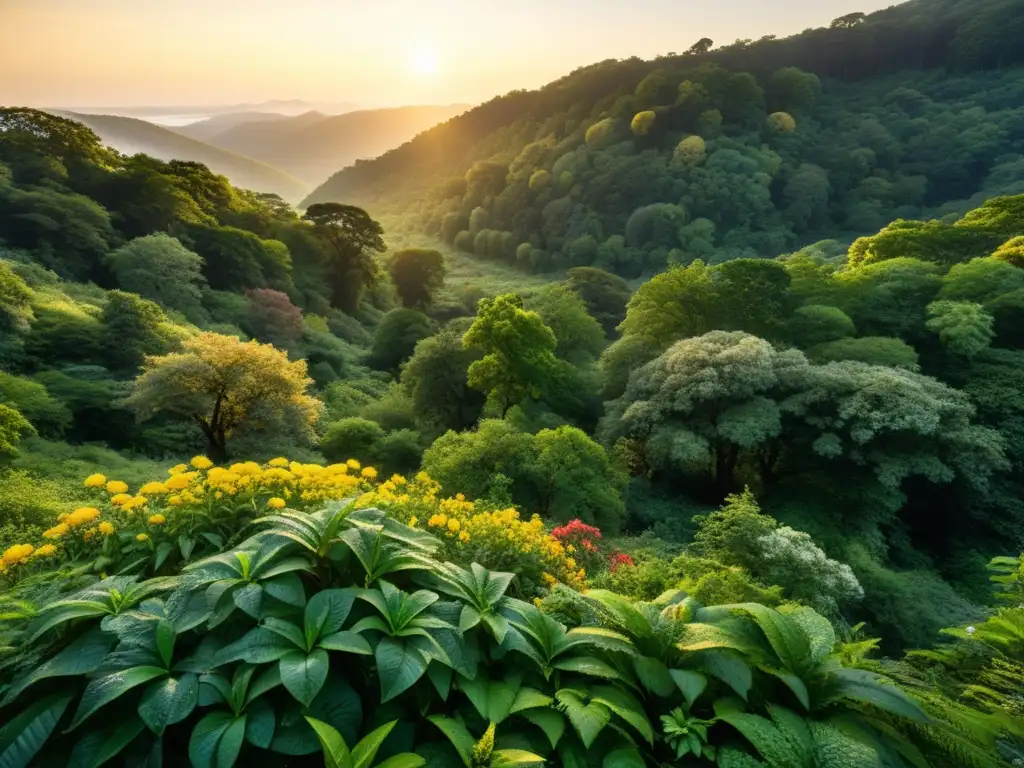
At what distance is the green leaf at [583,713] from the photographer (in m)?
2.54

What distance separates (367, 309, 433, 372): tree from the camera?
30.2 metres

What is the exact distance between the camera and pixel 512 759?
8.11 ft

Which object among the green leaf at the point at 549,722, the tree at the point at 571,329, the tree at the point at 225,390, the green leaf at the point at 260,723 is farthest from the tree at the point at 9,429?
the tree at the point at 571,329

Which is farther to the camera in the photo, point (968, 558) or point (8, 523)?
point (968, 558)

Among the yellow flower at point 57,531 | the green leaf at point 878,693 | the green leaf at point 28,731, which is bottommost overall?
the green leaf at point 878,693

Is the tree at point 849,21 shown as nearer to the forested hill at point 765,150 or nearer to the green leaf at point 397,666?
the forested hill at point 765,150

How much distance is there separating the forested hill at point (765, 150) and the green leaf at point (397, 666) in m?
50.5

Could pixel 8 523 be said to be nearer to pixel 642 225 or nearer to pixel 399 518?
pixel 399 518

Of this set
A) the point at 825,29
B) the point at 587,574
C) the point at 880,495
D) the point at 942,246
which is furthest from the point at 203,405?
the point at 825,29

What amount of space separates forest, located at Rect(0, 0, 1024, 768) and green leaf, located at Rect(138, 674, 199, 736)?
0.02 metres

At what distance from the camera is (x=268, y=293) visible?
28.9 meters

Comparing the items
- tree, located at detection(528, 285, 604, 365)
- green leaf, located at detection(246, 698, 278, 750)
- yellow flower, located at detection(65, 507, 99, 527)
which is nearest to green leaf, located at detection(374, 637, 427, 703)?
green leaf, located at detection(246, 698, 278, 750)

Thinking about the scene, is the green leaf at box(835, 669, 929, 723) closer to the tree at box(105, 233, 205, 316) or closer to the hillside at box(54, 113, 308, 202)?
the tree at box(105, 233, 205, 316)

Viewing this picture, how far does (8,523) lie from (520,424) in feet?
44.1
